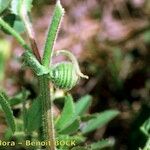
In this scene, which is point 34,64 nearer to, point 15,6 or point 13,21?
point 15,6

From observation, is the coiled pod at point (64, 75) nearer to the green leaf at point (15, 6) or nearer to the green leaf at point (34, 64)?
the green leaf at point (34, 64)

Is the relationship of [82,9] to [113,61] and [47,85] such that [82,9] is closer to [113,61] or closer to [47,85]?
[113,61]

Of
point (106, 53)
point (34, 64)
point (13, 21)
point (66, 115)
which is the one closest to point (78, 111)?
point (66, 115)

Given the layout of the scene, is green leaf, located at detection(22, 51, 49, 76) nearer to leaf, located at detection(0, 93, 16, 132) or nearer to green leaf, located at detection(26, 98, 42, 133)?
leaf, located at detection(0, 93, 16, 132)

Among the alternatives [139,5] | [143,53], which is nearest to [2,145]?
[143,53]

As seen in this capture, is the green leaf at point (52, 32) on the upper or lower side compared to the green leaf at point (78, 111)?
upper

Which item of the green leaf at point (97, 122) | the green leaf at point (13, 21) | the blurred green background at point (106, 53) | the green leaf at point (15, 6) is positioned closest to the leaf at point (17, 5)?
the green leaf at point (15, 6)
